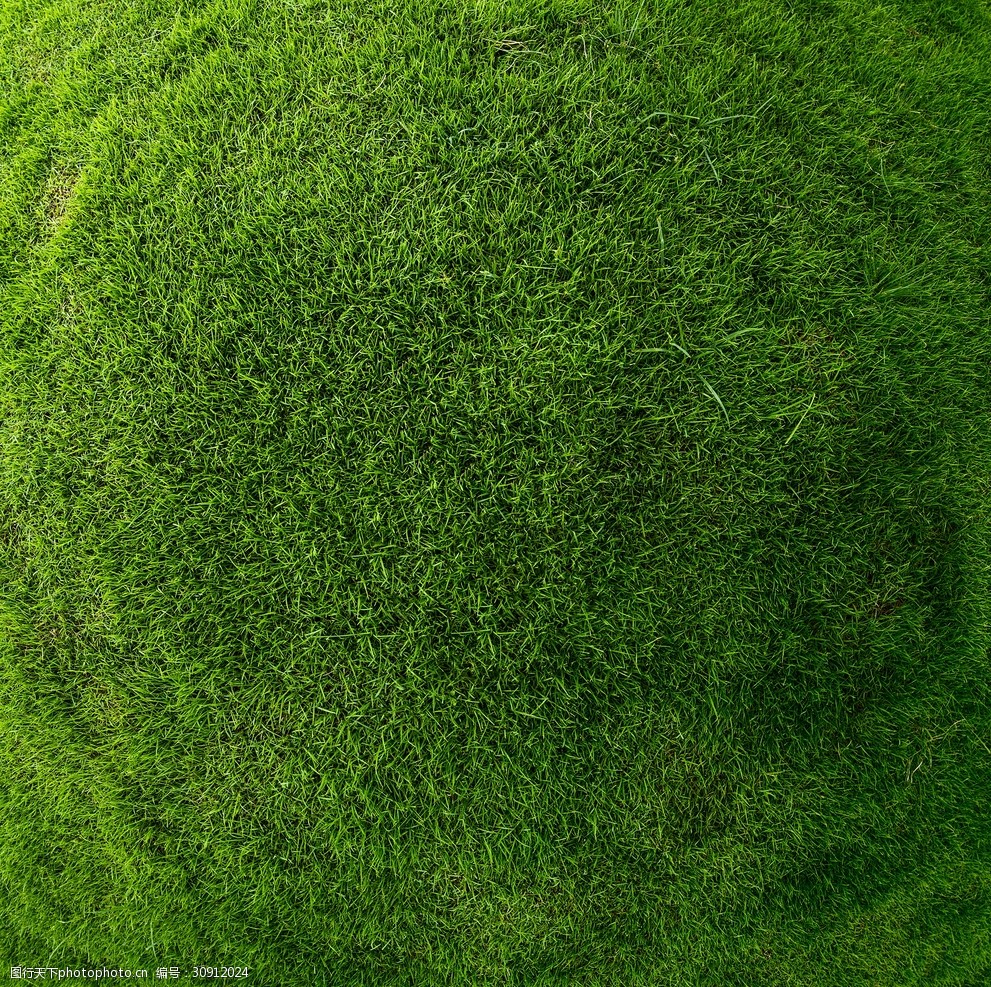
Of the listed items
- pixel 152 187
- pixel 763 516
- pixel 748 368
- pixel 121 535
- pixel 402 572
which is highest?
pixel 152 187

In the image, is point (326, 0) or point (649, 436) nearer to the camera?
point (649, 436)

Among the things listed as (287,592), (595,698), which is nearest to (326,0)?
(287,592)

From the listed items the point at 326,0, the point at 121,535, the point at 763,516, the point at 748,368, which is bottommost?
the point at 763,516

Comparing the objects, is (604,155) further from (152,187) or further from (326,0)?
(152,187)

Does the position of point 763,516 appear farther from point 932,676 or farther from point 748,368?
point 932,676

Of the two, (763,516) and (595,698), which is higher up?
(763,516)

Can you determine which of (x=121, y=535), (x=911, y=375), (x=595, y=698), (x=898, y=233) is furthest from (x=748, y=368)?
(x=121, y=535)
